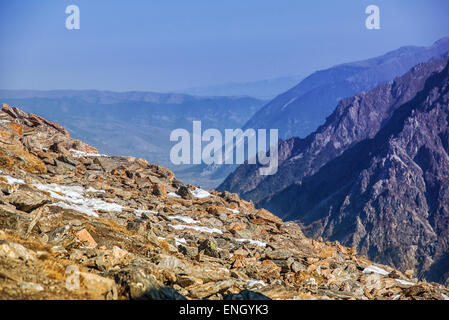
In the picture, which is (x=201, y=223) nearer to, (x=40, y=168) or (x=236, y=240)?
→ (x=236, y=240)

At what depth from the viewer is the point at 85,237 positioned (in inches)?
835

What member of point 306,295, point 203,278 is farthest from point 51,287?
point 306,295

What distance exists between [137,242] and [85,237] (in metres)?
2.85

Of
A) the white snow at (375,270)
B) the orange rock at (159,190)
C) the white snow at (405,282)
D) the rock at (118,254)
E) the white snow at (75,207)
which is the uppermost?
the orange rock at (159,190)

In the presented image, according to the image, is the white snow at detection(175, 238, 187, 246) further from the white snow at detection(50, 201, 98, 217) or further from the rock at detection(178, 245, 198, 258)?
the white snow at detection(50, 201, 98, 217)

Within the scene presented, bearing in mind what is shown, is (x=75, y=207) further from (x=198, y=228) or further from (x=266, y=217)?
(x=266, y=217)

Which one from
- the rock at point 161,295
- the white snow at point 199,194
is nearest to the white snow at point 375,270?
the white snow at point 199,194

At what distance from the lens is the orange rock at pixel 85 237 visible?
A: 827 inches

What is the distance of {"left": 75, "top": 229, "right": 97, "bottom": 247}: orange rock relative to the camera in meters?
21.0

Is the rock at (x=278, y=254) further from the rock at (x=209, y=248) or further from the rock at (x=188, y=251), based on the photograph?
the rock at (x=188, y=251)

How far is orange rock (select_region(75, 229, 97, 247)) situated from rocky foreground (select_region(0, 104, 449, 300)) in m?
0.07

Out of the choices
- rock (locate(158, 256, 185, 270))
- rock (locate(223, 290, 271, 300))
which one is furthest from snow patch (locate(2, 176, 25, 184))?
rock (locate(223, 290, 271, 300))

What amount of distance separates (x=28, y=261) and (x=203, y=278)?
6.83 meters

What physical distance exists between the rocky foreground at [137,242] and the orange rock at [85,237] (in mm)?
67
